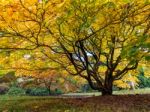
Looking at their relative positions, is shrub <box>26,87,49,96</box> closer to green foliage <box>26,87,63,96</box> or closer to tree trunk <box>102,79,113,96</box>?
green foliage <box>26,87,63,96</box>

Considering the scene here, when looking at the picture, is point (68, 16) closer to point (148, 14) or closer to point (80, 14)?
point (80, 14)

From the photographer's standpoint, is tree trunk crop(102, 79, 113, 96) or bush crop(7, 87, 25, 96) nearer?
tree trunk crop(102, 79, 113, 96)

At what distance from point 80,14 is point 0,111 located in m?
4.68

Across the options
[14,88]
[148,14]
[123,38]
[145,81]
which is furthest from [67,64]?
[145,81]

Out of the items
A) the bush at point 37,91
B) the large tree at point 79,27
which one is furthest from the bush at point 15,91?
the large tree at point 79,27

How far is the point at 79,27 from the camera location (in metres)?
9.25

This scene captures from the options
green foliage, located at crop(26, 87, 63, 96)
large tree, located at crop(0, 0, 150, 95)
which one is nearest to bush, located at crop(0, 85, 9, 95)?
green foliage, located at crop(26, 87, 63, 96)

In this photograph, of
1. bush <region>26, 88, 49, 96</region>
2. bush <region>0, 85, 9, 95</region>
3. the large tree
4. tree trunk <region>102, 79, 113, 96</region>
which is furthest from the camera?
bush <region>0, 85, 9, 95</region>

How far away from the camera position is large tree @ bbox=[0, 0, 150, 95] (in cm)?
813

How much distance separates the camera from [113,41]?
1155cm

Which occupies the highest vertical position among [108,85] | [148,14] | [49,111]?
[148,14]

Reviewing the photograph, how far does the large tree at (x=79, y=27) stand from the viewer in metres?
8.13

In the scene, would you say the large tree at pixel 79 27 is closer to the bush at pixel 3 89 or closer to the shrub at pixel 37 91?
the shrub at pixel 37 91

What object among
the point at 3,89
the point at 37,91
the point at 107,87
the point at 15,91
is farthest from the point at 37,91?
the point at 107,87
